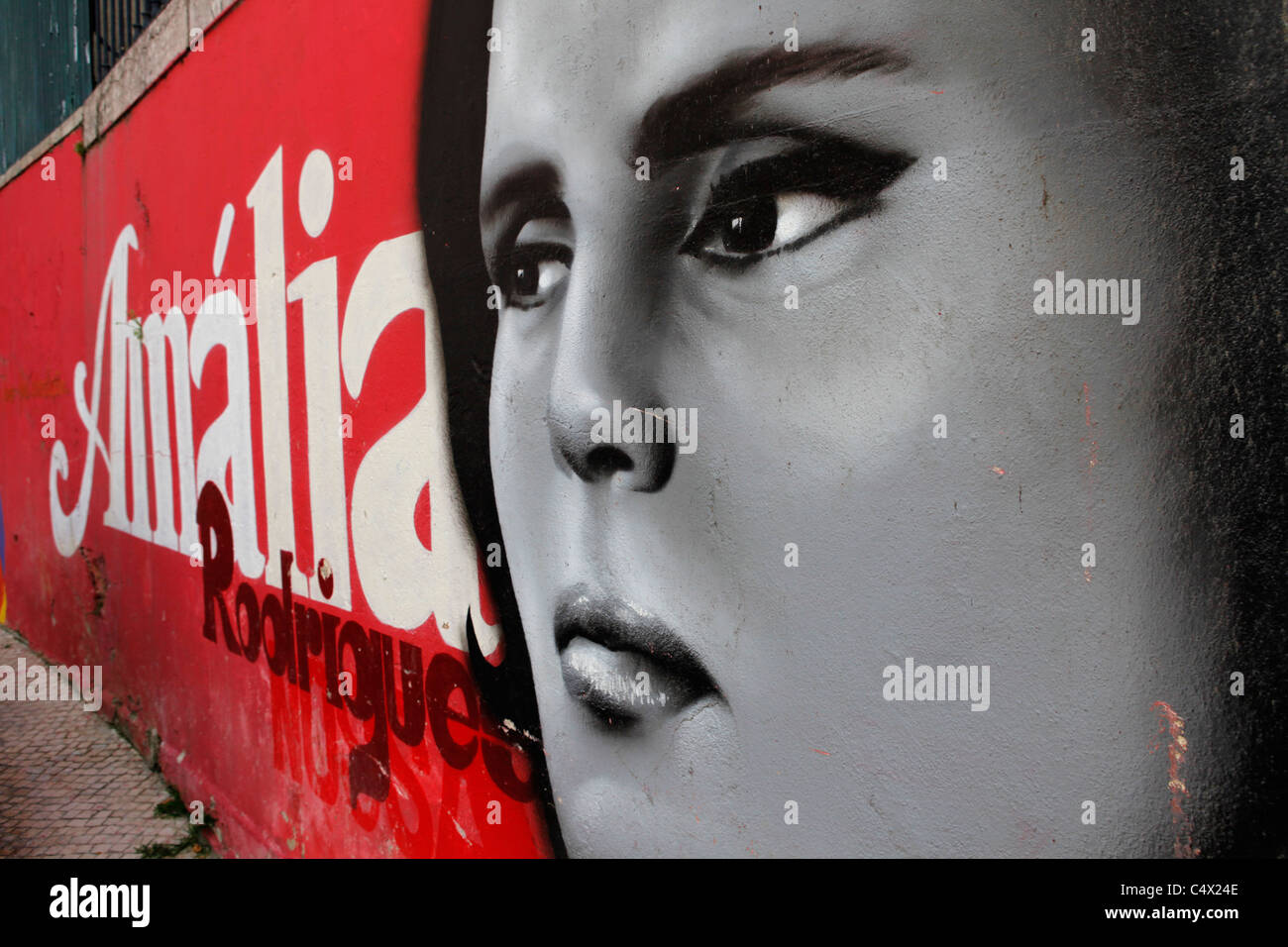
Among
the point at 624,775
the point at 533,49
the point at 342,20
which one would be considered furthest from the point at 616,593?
the point at 342,20

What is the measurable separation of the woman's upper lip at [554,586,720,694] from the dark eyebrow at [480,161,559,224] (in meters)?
1.11

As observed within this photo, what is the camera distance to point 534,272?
2.41m

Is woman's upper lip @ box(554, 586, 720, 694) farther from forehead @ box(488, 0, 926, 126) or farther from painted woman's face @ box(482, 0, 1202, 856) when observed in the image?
forehead @ box(488, 0, 926, 126)

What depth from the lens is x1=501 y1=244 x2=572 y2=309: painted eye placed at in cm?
232

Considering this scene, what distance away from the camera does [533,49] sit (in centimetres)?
235

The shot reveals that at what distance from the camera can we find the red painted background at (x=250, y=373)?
9.64 ft

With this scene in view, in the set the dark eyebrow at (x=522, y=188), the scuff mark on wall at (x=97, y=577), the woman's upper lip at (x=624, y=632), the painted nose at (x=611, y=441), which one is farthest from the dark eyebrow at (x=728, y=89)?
the scuff mark on wall at (x=97, y=577)

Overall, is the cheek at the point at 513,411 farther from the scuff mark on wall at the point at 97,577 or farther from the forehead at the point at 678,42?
the scuff mark on wall at the point at 97,577

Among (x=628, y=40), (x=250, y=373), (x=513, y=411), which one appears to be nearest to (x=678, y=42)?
(x=628, y=40)

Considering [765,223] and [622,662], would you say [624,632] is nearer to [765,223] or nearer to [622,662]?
[622,662]

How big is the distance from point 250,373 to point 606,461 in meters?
2.65

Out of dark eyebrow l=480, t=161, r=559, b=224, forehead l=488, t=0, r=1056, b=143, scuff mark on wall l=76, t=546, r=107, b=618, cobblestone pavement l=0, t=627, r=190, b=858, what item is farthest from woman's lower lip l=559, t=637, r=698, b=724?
scuff mark on wall l=76, t=546, r=107, b=618
